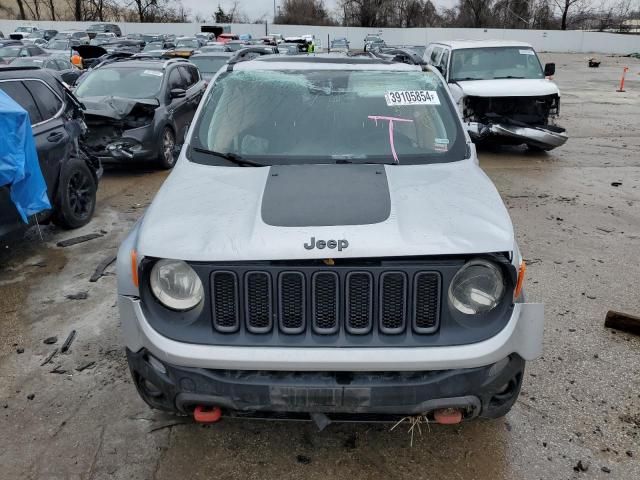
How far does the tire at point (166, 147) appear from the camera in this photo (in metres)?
9.04

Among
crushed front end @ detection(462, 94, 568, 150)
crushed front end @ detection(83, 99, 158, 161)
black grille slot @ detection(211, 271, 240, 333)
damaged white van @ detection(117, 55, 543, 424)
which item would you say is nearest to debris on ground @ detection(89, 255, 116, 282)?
damaged white van @ detection(117, 55, 543, 424)

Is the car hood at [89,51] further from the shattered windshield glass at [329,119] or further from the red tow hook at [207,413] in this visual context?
the red tow hook at [207,413]

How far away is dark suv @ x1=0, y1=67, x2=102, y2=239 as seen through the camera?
5598 mm

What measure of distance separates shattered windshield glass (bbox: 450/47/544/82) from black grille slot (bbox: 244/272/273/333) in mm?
9729

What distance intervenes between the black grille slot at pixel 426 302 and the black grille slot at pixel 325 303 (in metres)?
0.35

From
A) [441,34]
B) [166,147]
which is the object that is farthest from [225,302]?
[441,34]

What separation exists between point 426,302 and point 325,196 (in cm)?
73

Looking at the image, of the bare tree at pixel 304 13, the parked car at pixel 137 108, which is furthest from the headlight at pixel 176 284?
the bare tree at pixel 304 13

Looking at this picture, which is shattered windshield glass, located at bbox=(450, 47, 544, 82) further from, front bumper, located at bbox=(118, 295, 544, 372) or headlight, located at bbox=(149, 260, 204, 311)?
headlight, located at bbox=(149, 260, 204, 311)

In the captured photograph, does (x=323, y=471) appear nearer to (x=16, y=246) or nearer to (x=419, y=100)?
(x=419, y=100)

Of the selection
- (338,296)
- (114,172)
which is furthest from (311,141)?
(114,172)

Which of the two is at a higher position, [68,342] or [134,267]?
[134,267]

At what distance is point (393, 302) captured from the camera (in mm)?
2395

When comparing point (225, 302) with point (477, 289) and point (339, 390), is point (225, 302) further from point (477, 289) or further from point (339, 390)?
point (477, 289)
